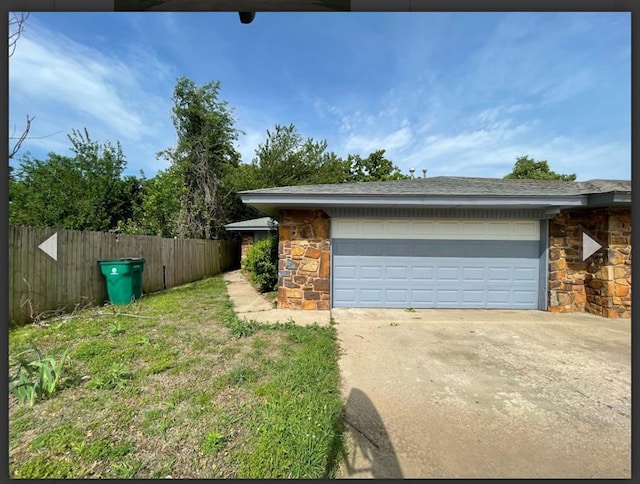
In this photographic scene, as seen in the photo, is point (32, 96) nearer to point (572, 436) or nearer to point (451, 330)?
point (572, 436)

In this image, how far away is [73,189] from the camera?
15.2 meters

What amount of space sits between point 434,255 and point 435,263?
0.63 feet

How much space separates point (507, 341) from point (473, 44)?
4173 millimetres

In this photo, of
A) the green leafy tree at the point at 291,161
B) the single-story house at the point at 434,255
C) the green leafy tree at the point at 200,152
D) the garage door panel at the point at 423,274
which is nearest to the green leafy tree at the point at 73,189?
the green leafy tree at the point at 200,152

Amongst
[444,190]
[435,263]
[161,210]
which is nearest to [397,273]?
[435,263]

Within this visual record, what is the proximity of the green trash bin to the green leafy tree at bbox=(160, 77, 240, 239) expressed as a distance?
9.76m

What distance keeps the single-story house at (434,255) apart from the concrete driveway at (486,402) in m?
1.59

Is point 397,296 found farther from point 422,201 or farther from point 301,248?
point 301,248

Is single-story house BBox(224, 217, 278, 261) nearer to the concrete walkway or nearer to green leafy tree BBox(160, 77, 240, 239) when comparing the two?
green leafy tree BBox(160, 77, 240, 239)

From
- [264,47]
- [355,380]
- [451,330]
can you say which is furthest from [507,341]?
[264,47]

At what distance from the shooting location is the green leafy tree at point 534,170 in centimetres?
2480

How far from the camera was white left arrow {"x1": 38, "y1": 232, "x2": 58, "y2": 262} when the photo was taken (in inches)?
185

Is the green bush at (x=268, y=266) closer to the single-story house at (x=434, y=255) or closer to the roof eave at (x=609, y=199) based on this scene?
the single-story house at (x=434, y=255)

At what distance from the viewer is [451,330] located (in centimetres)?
467
